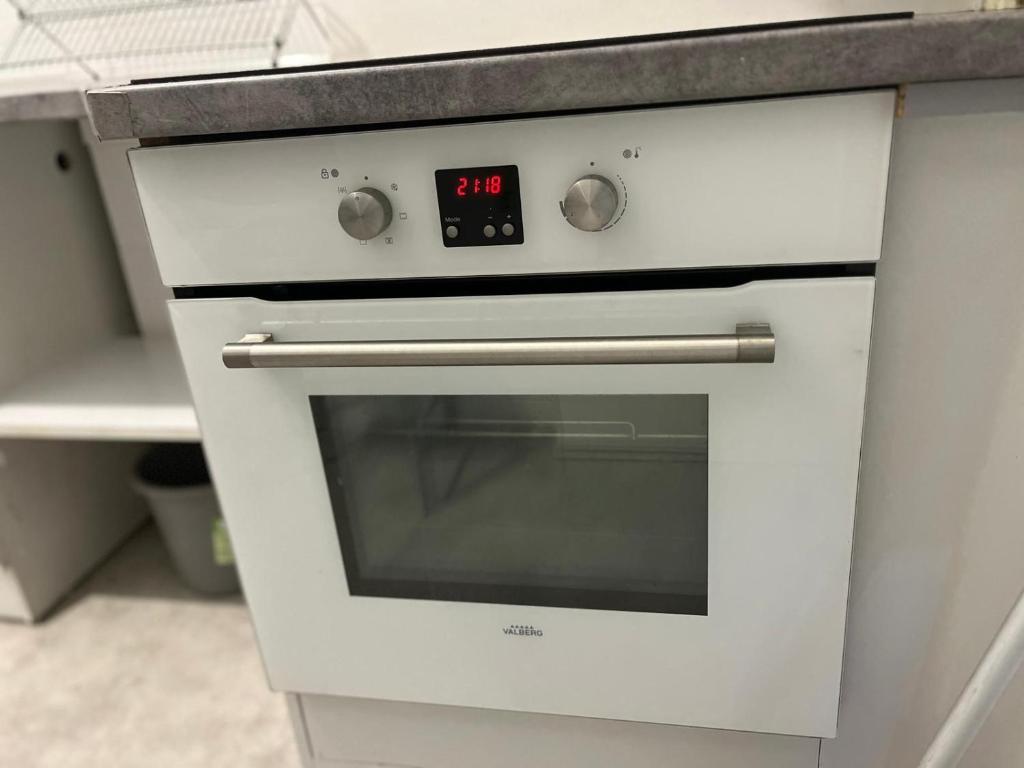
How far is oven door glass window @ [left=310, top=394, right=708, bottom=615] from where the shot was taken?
670 millimetres

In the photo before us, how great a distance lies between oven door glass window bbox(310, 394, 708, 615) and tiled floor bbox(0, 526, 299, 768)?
52 cm

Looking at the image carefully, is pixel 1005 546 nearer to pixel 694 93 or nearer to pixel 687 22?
pixel 694 93

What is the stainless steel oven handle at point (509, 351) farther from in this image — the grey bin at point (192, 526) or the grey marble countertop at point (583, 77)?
the grey bin at point (192, 526)

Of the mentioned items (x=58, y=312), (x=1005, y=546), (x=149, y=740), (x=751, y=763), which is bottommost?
(x=149, y=740)

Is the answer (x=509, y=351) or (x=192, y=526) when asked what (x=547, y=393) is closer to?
(x=509, y=351)

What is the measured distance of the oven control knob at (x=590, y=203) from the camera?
0.56 m

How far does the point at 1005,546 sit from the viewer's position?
63cm

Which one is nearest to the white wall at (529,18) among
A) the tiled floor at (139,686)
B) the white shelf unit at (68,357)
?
→ the white shelf unit at (68,357)

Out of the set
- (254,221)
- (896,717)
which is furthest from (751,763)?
(254,221)

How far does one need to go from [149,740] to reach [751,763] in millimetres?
861

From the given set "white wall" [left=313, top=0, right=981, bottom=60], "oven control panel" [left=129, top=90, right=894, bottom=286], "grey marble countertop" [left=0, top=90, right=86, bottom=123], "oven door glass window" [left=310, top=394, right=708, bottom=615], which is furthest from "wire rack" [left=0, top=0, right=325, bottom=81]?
"oven door glass window" [left=310, top=394, right=708, bottom=615]

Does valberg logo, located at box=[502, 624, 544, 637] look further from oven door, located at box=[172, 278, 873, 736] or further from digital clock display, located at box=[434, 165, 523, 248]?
digital clock display, located at box=[434, 165, 523, 248]

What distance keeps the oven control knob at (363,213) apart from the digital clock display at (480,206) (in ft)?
0.16

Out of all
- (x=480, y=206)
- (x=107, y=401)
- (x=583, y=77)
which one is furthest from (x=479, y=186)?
(x=107, y=401)
